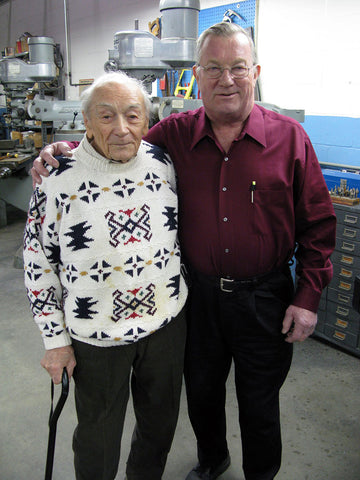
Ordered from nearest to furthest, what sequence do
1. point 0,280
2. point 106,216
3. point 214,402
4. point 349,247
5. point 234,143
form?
point 106,216 < point 234,143 < point 214,402 < point 349,247 < point 0,280

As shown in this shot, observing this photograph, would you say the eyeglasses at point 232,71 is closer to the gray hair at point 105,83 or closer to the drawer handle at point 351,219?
the gray hair at point 105,83

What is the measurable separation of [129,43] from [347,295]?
2.21 meters

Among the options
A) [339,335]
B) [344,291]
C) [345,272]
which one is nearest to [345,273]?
[345,272]

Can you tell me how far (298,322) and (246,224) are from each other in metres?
0.39

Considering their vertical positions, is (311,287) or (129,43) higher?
(129,43)

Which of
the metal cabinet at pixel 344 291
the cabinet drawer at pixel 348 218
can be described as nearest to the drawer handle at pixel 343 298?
the metal cabinet at pixel 344 291

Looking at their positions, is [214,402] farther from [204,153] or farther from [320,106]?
[320,106]

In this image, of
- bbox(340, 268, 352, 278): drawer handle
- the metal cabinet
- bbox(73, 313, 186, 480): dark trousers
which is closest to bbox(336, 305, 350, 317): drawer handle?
the metal cabinet

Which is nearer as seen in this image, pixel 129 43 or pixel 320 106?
pixel 129 43

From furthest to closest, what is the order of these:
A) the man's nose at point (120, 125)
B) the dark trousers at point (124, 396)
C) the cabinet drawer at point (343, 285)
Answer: the cabinet drawer at point (343, 285) < the dark trousers at point (124, 396) < the man's nose at point (120, 125)

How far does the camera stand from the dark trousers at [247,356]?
1478mm

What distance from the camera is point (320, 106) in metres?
3.40

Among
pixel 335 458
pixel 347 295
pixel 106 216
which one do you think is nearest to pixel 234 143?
pixel 106 216

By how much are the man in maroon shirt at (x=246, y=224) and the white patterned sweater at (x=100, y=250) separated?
120 mm
